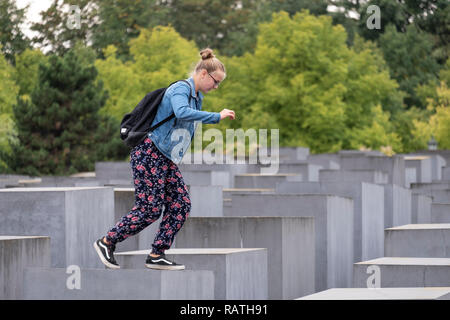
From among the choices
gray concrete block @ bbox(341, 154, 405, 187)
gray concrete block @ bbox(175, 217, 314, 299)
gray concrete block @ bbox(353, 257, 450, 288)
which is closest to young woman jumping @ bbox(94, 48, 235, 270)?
gray concrete block @ bbox(353, 257, 450, 288)

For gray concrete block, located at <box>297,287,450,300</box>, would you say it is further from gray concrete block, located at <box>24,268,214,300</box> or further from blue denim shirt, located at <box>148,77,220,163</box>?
blue denim shirt, located at <box>148,77,220,163</box>

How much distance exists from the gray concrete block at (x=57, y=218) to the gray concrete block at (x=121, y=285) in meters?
1.97

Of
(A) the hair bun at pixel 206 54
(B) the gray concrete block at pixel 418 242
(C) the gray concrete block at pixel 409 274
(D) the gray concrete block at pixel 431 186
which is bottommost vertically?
(C) the gray concrete block at pixel 409 274

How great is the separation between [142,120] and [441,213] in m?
7.71

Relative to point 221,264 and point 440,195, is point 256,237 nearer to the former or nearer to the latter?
point 221,264

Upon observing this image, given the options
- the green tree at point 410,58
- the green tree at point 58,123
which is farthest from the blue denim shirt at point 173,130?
the green tree at point 410,58

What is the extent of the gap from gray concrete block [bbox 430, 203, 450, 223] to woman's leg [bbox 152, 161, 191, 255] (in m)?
7.26

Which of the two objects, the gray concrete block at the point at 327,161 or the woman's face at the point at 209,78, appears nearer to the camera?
the woman's face at the point at 209,78

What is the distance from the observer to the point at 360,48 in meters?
67.4

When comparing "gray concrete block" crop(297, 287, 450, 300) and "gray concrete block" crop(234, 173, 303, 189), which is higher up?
"gray concrete block" crop(234, 173, 303, 189)

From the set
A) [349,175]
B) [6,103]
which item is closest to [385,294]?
[349,175]

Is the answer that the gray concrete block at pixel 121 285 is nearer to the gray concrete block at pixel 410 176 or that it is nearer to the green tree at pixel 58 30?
the gray concrete block at pixel 410 176

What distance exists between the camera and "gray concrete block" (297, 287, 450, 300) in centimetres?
684

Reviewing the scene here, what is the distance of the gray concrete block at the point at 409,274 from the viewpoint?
342 inches
